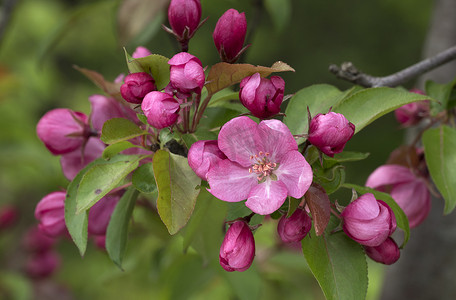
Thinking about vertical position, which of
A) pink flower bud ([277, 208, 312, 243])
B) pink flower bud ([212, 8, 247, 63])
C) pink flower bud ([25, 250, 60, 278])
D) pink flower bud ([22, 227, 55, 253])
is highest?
pink flower bud ([212, 8, 247, 63])

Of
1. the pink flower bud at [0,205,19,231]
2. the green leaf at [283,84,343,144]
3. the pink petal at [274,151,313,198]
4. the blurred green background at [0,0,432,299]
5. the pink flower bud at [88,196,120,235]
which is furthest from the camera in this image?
the pink flower bud at [0,205,19,231]

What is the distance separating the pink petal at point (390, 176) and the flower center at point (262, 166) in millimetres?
400

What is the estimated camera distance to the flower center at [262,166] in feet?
2.84

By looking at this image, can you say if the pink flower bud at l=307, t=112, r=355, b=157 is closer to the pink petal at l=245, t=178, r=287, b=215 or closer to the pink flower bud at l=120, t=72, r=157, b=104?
the pink petal at l=245, t=178, r=287, b=215

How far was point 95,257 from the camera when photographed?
4.32 metres

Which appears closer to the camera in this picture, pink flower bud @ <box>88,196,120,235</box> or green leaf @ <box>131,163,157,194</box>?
green leaf @ <box>131,163,157,194</box>

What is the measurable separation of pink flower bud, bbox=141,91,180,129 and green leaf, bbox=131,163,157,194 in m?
0.10

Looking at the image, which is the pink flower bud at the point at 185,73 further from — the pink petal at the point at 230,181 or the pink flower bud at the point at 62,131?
the pink flower bud at the point at 62,131

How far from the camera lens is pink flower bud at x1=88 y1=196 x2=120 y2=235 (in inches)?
43.6

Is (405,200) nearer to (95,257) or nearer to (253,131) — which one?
(253,131)

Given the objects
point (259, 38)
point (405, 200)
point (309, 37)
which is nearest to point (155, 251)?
point (405, 200)

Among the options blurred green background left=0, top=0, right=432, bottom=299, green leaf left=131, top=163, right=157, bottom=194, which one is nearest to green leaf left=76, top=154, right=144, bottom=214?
green leaf left=131, top=163, right=157, bottom=194

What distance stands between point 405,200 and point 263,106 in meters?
0.51

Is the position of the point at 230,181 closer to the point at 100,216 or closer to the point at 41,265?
the point at 100,216
